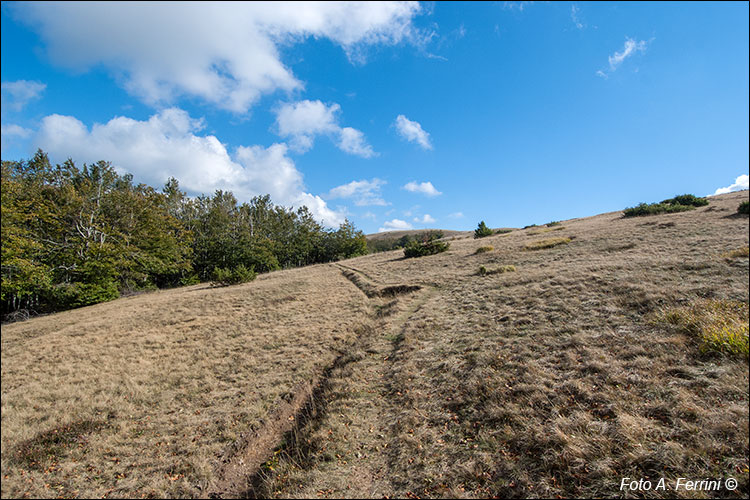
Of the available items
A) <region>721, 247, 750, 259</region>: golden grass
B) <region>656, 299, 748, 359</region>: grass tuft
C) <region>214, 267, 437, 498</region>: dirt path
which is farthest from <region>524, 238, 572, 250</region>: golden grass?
<region>214, 267, 437, 498</region>: dirt path

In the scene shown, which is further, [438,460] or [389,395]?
[389,395]

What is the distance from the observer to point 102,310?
50.7ft

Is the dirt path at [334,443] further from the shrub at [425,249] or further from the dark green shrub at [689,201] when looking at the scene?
the dark green shrub at [689,201]

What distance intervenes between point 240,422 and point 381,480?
4.10 meters

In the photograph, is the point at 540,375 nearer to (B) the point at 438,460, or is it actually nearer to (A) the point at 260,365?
(B) the point at 438,460

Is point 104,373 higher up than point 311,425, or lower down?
higher up

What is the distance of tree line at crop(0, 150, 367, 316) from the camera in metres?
13.7

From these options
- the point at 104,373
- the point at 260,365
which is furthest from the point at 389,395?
the point at 104,373

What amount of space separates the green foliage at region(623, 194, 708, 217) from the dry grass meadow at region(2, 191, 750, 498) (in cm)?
984

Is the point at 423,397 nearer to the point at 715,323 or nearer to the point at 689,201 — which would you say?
the point at 715,323

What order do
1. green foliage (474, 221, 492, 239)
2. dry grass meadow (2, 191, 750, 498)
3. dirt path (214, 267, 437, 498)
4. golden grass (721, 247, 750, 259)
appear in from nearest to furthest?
dry grass meadow (2, 191, 750, 498) → dirt path (214, 267, 437, 498) → golden grass (721, 247, 750, 259) → green foliage (474, 221, 492, 239)

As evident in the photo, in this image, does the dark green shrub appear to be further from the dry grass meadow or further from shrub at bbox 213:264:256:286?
shrub at bbox 213:264:256:286

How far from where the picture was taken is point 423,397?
22.1ft

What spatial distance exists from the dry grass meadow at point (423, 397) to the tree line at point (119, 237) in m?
3.40
